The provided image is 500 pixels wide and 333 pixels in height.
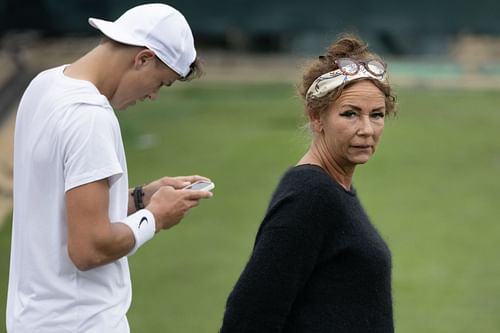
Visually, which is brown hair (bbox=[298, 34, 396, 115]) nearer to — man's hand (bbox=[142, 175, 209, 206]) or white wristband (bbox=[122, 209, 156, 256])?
man's hand (bbox=[142, 175, 209, 206])

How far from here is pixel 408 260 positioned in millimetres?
7918

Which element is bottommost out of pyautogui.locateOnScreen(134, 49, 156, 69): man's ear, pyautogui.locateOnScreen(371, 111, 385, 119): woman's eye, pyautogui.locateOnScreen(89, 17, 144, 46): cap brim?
pyautogui.locateOnScreen(134, 49, 156, 69): man's ear

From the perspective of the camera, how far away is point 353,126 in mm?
3057

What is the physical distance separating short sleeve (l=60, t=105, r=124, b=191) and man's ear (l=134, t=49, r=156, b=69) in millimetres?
216

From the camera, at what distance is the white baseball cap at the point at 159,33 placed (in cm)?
304

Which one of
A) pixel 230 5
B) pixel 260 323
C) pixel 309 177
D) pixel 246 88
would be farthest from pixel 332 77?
pixel 246 88

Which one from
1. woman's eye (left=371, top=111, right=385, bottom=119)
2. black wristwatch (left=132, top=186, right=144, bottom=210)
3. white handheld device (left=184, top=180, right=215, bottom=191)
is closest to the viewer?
woman's eye (left=371, top=111, right=385, bottom=119)

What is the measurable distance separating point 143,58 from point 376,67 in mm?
669

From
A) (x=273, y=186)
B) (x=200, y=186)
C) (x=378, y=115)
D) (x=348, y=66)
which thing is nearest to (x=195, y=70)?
(x=200, y=186)

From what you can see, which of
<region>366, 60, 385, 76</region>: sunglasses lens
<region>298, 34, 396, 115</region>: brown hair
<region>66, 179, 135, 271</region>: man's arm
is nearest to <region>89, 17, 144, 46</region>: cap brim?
<region>66, 179, 135, 271</region>: man's arm

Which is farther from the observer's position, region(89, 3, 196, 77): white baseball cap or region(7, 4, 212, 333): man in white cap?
region(89, 3, 196, 77): white baseball cap

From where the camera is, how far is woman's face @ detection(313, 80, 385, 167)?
3055mm

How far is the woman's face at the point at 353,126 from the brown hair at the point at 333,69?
26mm

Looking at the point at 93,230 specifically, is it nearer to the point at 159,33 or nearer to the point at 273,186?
the point at 159,33
